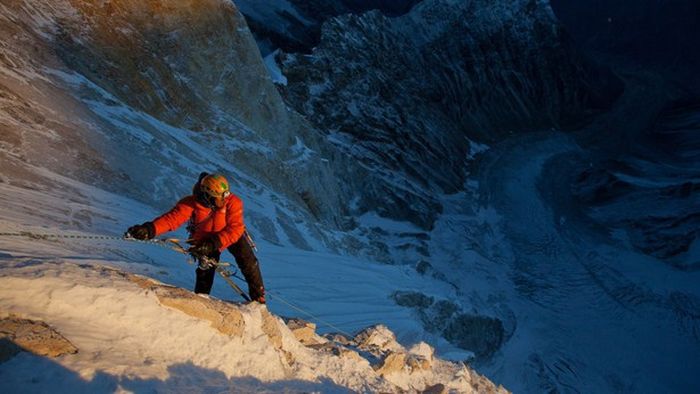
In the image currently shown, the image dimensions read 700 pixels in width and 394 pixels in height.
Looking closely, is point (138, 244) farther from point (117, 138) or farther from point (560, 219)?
point (560, 219)

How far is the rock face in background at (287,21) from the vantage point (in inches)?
1775

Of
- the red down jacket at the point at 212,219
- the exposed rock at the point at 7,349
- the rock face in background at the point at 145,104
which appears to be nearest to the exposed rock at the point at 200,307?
the red down jacket at the point at 212,219

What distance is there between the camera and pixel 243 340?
237 inches

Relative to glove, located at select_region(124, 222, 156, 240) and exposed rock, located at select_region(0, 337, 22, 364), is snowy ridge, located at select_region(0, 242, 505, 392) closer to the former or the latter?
exposed rock, located at select_region(0, 337, 22, 364)

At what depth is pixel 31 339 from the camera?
455 cm

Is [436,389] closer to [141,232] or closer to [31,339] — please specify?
[141,232]

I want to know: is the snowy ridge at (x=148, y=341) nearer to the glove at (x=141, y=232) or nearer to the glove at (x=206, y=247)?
the glove at (x=141, y=232)

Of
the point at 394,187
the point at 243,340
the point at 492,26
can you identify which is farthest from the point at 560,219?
the point at 243,340

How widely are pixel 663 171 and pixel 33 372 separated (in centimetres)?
5683

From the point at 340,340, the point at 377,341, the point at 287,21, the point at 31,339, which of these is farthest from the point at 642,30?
the point at 31,339

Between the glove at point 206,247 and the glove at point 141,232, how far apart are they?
1.81ft

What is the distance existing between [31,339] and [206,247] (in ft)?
7.36

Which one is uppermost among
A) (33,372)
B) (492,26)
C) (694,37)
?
(694,37)

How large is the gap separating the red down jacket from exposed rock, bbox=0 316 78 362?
6.55 ft
